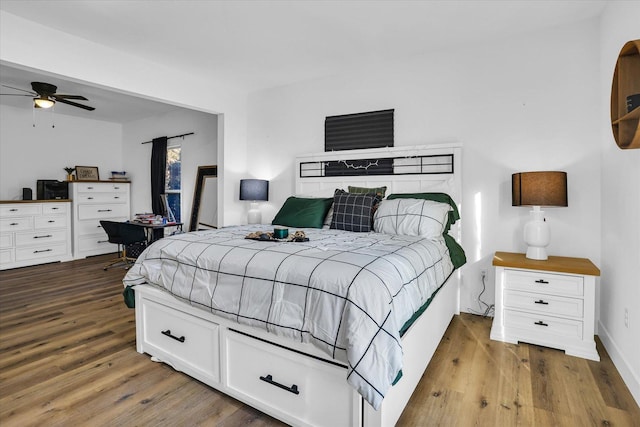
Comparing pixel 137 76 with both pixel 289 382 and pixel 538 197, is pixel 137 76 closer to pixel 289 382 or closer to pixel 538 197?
pixel 289 382

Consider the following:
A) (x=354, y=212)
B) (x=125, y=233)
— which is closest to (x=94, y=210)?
(x=125, y=233)

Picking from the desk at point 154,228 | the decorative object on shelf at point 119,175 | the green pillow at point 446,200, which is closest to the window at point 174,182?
the desk at point 154,228

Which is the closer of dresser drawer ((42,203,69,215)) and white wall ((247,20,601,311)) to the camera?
white wall ((247,20,601,311))

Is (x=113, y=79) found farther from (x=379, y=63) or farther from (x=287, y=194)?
(x=379, y=63)

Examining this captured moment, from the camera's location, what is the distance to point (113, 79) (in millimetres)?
3369

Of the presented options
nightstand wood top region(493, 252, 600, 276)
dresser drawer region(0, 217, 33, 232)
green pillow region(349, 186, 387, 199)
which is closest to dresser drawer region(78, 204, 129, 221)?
dresser drawer region(0, 217, 33, 232)

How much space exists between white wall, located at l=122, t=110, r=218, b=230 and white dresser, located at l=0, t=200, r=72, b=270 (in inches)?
48.7

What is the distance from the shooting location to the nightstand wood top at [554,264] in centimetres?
237

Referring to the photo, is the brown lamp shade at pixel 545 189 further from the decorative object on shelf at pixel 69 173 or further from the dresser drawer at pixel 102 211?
the decorative object on shelf at pixel 69 173

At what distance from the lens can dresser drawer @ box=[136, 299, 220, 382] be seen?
6.41 feet

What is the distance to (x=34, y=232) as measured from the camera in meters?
5.36

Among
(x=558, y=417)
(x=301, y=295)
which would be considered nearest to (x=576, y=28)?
(x=558, y=417)

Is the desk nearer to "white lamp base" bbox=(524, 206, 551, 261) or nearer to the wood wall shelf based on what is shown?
"white lamp base" bbox=(524, 206, 551, 261)

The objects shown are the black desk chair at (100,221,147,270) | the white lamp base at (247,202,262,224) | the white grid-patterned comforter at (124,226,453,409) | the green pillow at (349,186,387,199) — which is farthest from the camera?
the black desk chair at (100,221,147,270)
